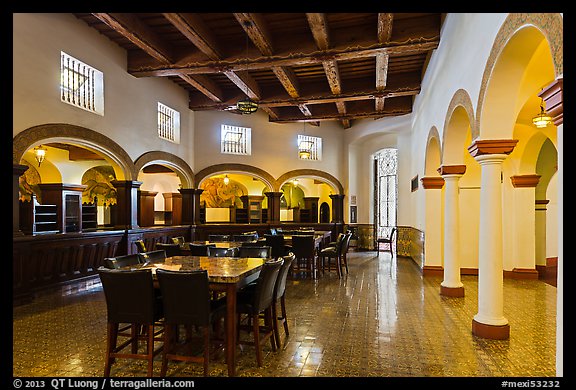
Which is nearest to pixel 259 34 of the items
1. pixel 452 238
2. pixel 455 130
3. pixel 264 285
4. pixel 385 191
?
pixel 455 130

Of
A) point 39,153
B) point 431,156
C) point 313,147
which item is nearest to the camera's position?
point 431,156

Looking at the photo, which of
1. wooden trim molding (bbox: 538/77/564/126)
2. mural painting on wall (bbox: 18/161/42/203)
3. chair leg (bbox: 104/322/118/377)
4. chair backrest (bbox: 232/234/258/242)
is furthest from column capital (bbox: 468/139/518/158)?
mural painting on wall (bbox: 18/161/42/203)

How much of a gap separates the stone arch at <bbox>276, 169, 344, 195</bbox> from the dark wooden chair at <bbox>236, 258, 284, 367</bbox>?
31.3 feet

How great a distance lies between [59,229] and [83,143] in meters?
2.07

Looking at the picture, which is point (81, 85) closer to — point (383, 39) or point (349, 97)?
point (383, 39)

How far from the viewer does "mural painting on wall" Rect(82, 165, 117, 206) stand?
12.5m

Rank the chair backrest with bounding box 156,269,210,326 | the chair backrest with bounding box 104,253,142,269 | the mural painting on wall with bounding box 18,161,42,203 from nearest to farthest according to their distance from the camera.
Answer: the chair backrest with bounding box 156,269,210,326, the chair backrest with bounding box 104,253,142,269, the mural painting on wall with bounding box 18,161,42,203

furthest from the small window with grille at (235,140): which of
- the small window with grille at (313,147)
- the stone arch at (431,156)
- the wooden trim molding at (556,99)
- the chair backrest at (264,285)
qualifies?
the wooden trim molding at (556,99)

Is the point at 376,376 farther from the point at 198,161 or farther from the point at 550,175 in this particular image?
the point at 198,161

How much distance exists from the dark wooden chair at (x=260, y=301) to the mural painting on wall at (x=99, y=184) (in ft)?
A: 33.9

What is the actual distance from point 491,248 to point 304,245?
13.2 feet

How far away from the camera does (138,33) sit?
6.53 m

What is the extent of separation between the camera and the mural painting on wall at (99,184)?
12469mm

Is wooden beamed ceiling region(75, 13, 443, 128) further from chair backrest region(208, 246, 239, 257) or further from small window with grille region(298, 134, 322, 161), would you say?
small window with grille region(298, 134, 322, 161)
